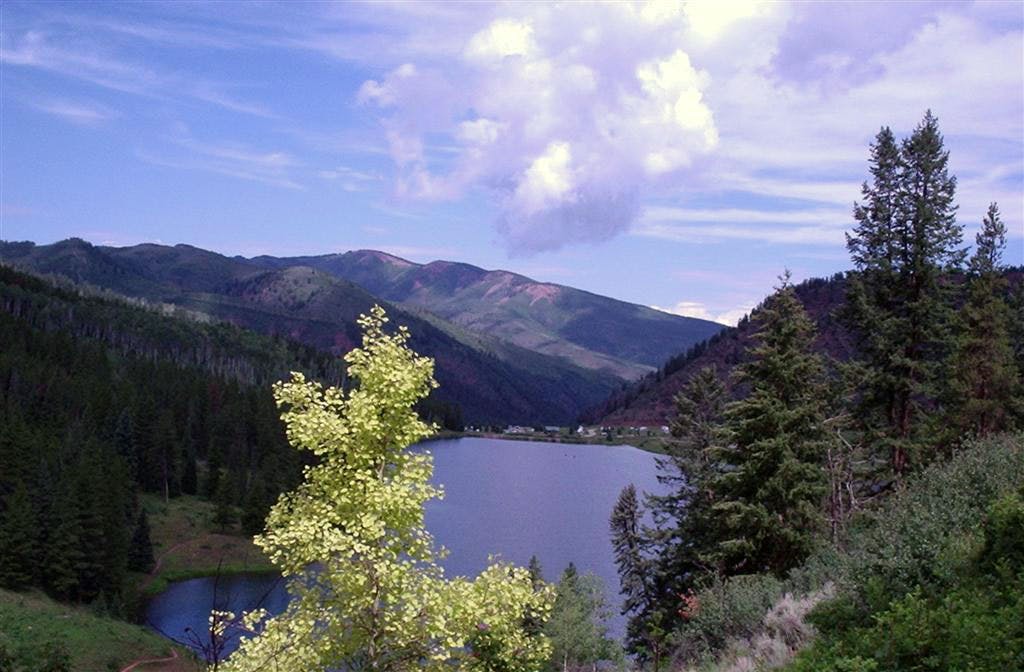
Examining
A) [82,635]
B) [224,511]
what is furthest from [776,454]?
[224,511]

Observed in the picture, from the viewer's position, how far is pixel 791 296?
1118 inches

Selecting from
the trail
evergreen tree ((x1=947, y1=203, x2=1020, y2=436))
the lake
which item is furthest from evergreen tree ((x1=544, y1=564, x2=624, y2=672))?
the trail

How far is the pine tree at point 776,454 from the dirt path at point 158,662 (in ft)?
127

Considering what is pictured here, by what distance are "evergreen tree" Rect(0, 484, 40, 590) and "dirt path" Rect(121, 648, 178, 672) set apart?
23.3 m

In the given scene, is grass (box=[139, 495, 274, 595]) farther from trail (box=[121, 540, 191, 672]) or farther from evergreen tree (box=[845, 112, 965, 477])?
evergreen tree (box=[845, 112, 965, 477])

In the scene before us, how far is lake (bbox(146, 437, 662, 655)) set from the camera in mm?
66875

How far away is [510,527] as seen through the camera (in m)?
89.3

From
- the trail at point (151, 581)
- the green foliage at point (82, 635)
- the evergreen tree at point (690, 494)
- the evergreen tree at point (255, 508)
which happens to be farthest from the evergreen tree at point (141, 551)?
the evergreen tree at point (690, 494)

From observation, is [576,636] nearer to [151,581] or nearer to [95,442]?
[151,581]

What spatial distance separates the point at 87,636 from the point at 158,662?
593 cm

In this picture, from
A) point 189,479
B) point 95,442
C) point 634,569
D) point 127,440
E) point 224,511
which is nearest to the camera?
point 634,569

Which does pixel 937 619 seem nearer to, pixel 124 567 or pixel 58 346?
pixel 124 567

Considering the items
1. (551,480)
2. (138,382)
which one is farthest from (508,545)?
(138,382)

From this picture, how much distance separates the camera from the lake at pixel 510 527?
66.9m
